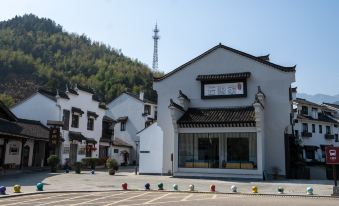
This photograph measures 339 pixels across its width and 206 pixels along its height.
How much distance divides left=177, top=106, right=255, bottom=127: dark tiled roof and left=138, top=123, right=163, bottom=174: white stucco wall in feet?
13.1

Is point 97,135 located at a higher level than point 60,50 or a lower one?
lower

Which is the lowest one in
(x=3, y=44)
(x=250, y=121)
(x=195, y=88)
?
(x=250, y=121)

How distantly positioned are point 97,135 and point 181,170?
813 inches

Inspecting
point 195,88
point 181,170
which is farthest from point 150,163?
point 195,88

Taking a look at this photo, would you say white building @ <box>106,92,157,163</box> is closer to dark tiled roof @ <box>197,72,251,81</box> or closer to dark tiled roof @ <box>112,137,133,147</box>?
dark tiled roof @ <box>112,137,133,147</box>

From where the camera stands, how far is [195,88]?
33.4 m

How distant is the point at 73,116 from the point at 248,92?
21.1m

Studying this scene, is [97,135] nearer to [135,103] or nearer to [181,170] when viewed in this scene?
[135,103]

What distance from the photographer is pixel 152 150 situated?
34.3 metres

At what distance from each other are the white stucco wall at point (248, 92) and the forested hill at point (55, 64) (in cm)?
4078

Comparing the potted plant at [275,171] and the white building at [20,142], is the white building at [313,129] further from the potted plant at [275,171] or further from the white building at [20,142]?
the white building at [20,142]

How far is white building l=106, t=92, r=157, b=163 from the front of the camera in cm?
5828

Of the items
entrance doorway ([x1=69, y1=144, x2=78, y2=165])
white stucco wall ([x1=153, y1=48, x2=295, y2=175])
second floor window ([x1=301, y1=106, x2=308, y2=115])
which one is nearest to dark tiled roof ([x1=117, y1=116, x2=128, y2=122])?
entrance doorway ([x1=69, y1=144, x2=78, y2=165])

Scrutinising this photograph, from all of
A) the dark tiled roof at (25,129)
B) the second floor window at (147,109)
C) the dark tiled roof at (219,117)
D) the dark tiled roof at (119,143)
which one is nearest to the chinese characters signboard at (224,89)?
the dark tiled roof at (219,117)
